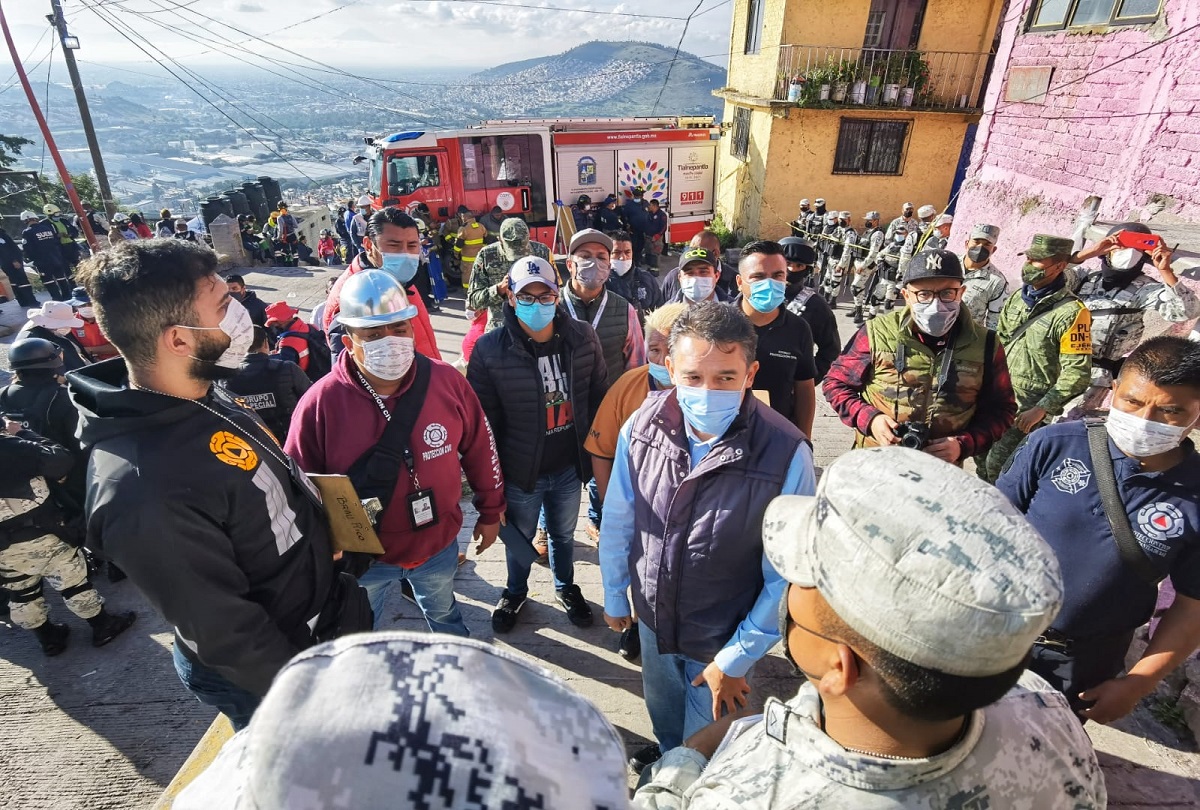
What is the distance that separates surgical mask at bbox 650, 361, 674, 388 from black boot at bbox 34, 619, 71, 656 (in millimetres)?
3624

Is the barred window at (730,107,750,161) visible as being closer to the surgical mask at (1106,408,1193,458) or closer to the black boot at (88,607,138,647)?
the surgical mask at (1106,408,1193,458)

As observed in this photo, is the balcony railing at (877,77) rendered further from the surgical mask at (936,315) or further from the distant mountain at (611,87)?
the distant mountain at (611,87)

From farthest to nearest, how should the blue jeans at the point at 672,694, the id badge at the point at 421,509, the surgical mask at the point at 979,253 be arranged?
1. the surgical mask at the point at 979,253
2. the id badge at the point at 421,509
3. the blue jeans at the point at 672,694

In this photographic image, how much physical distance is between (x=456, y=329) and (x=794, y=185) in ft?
31.5

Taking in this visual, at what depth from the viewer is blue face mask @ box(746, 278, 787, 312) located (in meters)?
3.22

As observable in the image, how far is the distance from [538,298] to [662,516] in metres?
1.42

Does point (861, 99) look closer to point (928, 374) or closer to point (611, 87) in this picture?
point (928, 374)

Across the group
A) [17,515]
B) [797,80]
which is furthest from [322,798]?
[797,80]

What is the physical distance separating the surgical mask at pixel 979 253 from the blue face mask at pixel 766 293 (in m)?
2.85

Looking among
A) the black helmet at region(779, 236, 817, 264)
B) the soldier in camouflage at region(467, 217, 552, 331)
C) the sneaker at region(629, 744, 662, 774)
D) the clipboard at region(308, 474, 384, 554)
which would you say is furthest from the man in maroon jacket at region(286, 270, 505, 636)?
the soldier in camouflage at region(467, 217, 552, 331)

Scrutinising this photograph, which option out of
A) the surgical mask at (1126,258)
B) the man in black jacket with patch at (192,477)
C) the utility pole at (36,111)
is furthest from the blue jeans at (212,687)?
the utility pole at (36,111)

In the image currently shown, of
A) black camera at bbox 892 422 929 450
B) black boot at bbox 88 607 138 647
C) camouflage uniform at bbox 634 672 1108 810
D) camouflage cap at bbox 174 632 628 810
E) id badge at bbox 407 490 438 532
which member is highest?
camouflage cap at bbox 174 632 628 810

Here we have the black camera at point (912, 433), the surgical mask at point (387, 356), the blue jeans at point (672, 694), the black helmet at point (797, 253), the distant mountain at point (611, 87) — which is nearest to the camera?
the blue jeans at point (672, 694)

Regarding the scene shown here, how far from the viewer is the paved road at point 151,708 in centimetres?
231
